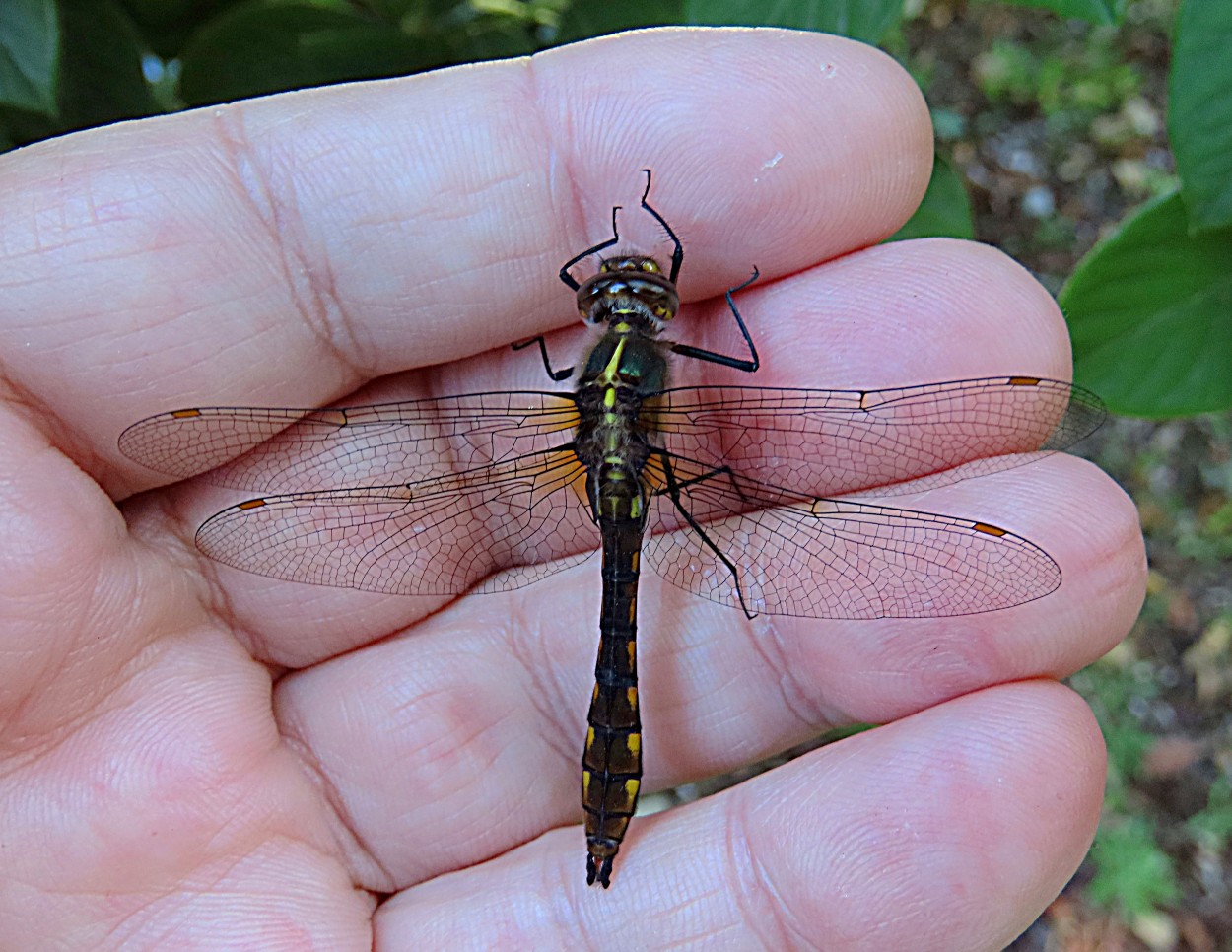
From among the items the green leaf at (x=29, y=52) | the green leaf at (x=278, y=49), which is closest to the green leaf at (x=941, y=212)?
the green leaf at (x=278, y=49)

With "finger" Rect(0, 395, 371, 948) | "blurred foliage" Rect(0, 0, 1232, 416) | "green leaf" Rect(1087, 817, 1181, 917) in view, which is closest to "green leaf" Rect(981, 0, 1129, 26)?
"blurred foliage" Rect(0, 0, 1232, 416)

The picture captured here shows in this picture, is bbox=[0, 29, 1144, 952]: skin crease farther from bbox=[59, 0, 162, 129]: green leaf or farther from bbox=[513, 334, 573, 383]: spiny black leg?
bbox=[59, 0, 162, 129]: green leaf

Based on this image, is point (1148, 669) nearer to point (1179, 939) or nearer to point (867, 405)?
point (1179, 939)

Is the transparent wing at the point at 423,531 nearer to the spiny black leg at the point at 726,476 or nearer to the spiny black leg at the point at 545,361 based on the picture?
the spiny black leg at the point at 545,361

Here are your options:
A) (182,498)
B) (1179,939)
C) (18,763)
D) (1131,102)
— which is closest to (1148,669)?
(1179,939)

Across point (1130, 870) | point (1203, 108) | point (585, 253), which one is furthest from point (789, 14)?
point (1130, 870)

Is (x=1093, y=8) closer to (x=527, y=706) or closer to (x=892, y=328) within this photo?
(x=892, y=328)

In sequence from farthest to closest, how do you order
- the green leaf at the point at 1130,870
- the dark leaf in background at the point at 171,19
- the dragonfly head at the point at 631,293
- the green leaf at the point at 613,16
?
the green leaf at the point at 1130,870
the dark leaf in background at the point at 171,19
the green leaf at the point at 613,16
the dragonfly head at the point at 631,293
